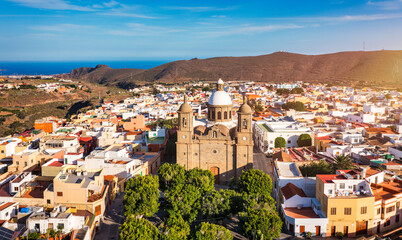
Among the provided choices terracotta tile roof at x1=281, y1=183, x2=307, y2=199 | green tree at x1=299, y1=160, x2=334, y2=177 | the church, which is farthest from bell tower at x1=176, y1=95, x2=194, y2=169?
green tree at x1=299, y1=160, x2=334, y2=177

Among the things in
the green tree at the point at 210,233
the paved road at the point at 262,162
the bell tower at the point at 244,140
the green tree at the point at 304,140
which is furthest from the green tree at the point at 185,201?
the green tree at the point at 304,140

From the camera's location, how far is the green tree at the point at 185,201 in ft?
77.8

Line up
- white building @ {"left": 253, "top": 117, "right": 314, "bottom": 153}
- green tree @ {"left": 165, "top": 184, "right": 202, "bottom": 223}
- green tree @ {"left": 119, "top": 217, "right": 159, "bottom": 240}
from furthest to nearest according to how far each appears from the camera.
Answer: white building @ {"left": 253, "top": 117, "right": 314, "bottom": 153} < green tree @ {"left": 165, "top": 184, "right": 202, "bottom": 223} < green tree @ {"left": 119, "top": 217, "right": 159, "bottom": 240}

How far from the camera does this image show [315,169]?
29.4 metres

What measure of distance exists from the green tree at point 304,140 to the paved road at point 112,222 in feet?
78.8

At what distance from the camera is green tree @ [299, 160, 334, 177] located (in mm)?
29153

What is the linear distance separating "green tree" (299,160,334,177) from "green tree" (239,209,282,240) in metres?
9.22

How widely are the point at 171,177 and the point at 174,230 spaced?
8.43m

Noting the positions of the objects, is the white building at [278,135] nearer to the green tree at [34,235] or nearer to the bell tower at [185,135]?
the bell tower at [185,135]

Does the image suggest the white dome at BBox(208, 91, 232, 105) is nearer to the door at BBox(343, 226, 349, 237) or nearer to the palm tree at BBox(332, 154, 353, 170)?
the palm tree at BBox(332, 154, 353, 170)

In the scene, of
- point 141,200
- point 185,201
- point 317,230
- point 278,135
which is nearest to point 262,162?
point 278,135

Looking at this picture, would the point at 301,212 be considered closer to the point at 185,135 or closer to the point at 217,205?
the point at 217,205

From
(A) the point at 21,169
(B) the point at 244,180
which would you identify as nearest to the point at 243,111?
(B) the point at 244,180

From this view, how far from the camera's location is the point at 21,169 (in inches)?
1363
